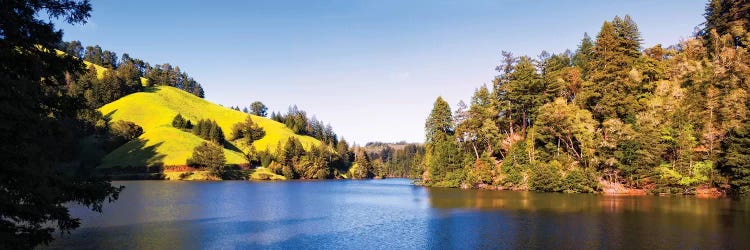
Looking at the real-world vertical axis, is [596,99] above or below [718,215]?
above

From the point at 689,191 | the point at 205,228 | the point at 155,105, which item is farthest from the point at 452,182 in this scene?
the point at 155,105

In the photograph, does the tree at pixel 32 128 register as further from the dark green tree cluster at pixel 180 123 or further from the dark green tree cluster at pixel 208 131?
the dark green tree cluster at pixel 180 123

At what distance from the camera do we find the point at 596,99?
9031 cm

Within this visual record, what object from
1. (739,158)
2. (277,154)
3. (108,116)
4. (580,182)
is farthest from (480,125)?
(108,116)

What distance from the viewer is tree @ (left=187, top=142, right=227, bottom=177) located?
14788 centimetres

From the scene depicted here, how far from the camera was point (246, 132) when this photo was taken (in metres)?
195

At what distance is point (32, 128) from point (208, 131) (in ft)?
564

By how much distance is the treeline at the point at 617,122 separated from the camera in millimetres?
71062

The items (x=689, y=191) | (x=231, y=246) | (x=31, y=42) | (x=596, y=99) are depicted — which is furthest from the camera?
(x=596, y=99)

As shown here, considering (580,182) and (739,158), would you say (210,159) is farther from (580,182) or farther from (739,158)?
(739,158)

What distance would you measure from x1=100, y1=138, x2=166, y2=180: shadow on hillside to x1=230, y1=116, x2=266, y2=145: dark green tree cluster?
135 ft

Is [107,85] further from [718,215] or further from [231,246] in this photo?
[718,215]

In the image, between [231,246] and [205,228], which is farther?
[205,228]

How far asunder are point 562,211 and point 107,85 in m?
201
